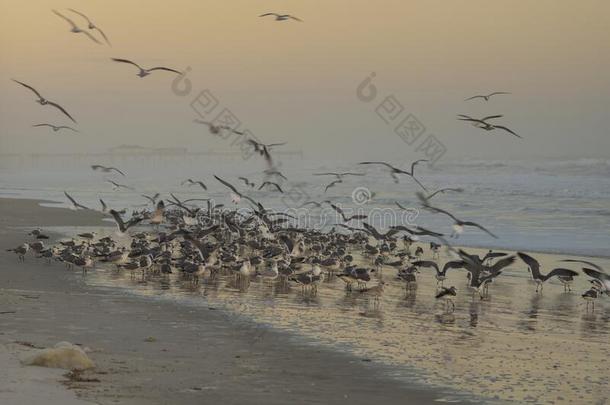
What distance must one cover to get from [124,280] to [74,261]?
4.95ft

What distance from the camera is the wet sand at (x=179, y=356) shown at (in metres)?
8.30

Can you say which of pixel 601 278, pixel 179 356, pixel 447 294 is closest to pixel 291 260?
pixel 447 294

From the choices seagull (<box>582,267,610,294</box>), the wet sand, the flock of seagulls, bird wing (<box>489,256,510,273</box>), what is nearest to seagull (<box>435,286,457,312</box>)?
the flock of seagulls

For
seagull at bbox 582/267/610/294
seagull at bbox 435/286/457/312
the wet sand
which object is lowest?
the wet sand

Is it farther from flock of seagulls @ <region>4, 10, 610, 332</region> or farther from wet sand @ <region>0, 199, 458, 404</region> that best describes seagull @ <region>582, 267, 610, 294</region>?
wet sand @ <region>0, 199, 458, 404</region>

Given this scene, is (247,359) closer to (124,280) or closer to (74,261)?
(124,280)

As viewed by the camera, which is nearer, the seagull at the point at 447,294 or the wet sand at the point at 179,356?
the wet sand at the point at 179,356

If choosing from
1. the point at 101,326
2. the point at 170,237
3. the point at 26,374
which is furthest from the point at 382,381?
the point at 170,237

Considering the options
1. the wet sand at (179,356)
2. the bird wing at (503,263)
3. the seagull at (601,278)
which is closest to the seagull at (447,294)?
the bird wing at (503,263)

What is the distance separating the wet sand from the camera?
8305 millimetres

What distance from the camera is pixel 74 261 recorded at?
17688mm

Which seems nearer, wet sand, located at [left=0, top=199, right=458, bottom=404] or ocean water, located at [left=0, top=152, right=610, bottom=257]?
wet sand, located at [left=0, top=199, right=458, bottom=404]

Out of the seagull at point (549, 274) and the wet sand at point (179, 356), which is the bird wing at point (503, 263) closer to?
the seagull at point (549, 274)

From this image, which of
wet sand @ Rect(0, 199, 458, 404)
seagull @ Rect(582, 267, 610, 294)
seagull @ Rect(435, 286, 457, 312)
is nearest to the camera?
wet sand @ Rect(0, 199, 458, 404)
